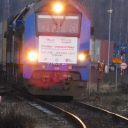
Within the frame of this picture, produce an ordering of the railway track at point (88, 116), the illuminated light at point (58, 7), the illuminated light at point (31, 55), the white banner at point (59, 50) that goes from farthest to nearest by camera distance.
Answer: the illuminated light at point (58, 7) → the white banner at point (59, 50) → the illuminated light at point (31, 55) → the railway track at point (88, 116)

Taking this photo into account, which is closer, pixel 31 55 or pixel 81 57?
pixel 31 55

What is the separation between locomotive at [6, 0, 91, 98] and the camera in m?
23.8

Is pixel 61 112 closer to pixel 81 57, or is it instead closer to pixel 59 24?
pixel 81 57

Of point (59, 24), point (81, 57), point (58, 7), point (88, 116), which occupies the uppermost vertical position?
point (58, 7)

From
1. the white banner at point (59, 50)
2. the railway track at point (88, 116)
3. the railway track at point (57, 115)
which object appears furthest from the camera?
the white banner at point (59, 50)

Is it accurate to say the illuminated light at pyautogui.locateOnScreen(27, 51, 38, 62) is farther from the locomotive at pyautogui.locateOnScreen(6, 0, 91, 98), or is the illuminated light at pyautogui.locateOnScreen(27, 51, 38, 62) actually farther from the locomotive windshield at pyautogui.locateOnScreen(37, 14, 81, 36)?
the locomotive windshield at pyautogui.locateOnScreen(37, 14, 81, 36)

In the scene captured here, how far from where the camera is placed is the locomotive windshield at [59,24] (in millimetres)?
24031

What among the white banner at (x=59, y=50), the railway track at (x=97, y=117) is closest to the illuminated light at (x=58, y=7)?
the white banner at (x=59, y=50)

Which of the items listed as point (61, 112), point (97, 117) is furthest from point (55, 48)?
point (97, 117)

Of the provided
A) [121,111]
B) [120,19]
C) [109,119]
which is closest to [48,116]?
[109,119]

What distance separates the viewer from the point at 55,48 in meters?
24.0

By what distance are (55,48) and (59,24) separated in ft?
3.19

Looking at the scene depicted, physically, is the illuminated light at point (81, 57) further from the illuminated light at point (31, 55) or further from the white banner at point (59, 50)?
the illuminated light at point (31, 55)

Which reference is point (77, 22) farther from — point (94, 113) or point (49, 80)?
point (94, 113)
